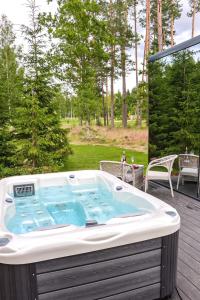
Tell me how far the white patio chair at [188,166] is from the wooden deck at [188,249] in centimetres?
43

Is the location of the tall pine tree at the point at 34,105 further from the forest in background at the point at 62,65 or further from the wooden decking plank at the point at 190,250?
the wooden decking plank at the point at 190,250

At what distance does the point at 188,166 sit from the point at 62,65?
29.2 ft

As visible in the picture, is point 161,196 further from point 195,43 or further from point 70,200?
point 195,43

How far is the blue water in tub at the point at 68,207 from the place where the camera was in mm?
3201

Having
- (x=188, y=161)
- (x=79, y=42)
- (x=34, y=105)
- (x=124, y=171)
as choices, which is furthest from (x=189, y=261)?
(x=79, y=42)

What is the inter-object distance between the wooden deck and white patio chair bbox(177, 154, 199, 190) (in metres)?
0.43

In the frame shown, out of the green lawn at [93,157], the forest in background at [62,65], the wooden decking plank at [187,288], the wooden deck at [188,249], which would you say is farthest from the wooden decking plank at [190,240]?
the green lawn at [93,157]

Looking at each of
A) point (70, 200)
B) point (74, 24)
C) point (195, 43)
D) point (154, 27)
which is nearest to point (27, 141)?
point (70, 200)

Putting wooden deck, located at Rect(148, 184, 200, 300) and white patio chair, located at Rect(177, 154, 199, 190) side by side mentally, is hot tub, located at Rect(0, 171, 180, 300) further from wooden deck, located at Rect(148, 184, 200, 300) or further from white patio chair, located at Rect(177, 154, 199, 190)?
white patio chair, located at Rect(177, 154, 199, 190)

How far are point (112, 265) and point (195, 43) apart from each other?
11.3 feet

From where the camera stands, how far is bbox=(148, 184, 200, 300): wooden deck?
2.14 meters

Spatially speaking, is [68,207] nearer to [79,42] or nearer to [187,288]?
Result: [187,288]

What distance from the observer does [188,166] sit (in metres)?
4.79

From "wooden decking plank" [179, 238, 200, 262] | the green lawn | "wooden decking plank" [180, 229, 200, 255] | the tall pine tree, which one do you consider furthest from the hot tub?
the green lawn
